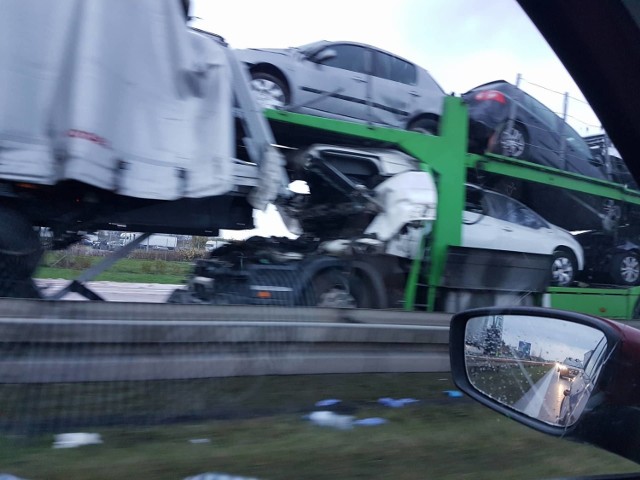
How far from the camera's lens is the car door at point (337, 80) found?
24.8 feet

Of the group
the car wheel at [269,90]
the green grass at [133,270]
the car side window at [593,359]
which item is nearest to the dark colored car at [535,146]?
the car wheel at [269,90]

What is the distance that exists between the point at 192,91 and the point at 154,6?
0.79 m

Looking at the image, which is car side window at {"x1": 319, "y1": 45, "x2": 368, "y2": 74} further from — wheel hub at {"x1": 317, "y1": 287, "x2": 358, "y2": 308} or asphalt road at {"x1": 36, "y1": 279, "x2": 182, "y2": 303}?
asphalt road at {"x1": 36, "y1": 279, "x2": 182, "y2": 303}

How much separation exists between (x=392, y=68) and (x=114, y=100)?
12.3 ft

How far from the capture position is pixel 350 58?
8.07 m

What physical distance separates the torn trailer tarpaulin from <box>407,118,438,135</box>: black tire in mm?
2400

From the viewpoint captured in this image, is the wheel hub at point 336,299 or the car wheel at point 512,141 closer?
the wheel hub at point 336,299

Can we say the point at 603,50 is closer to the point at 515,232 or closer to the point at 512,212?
the point at 515,232

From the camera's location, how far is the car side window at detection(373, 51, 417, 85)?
816cm

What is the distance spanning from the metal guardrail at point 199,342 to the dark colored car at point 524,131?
2916 mm

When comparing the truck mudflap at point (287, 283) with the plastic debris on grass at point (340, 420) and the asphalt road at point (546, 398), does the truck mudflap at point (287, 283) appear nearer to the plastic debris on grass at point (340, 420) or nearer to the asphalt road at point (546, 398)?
the plastic debris on grass at point (340, 420)

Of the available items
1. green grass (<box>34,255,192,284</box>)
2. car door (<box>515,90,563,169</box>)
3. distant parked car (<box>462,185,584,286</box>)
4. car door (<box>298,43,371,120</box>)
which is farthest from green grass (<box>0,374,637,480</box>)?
car door (<box>515,90,563,169</box>)

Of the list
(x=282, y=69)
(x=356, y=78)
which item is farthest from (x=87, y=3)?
(x=356, y=78)

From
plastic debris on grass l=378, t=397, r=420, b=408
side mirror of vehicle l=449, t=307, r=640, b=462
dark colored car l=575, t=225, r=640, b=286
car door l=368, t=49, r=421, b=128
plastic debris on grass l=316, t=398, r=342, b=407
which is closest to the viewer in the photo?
side mirror of vehicle l=449, t=307, r=640, b=462
